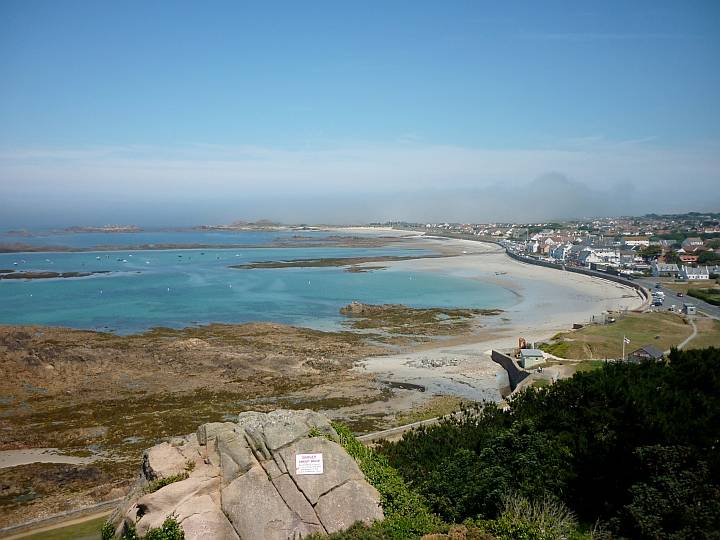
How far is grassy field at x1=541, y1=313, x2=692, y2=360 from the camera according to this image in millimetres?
27531

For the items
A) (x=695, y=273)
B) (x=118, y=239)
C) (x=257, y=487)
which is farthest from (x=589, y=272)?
(x=118, y=239)

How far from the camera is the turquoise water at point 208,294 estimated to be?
40.6 m

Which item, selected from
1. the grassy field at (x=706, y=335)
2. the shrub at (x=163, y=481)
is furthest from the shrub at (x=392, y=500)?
the grassy field at (x=706, y=335)

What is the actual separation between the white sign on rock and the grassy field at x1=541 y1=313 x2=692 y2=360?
69.4ft

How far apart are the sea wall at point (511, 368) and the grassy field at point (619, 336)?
2.35 m

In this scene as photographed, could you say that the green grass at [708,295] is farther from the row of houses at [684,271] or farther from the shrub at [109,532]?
the shrub at [109,532]

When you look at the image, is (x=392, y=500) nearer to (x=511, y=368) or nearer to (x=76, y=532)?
(x=76, y=532)

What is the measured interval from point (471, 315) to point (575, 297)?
43.9 ft

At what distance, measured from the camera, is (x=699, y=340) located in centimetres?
2922

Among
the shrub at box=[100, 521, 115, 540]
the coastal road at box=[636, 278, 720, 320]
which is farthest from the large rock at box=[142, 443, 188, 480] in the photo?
the coastal road at box=[636, 278, 720, 320]

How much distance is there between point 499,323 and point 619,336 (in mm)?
8942

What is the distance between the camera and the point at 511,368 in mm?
26016

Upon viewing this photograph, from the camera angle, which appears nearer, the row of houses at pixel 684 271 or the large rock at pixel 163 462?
the large rock at pixel 163 462

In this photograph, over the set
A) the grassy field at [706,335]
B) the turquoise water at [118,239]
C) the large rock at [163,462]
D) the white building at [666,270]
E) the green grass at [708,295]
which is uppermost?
the large rock at [163,462]
